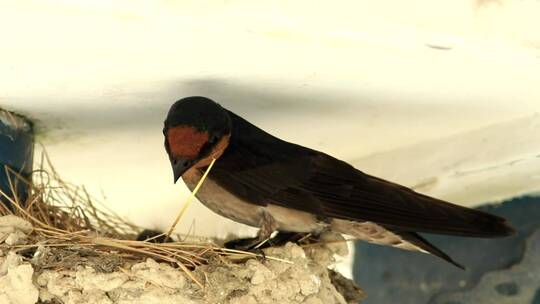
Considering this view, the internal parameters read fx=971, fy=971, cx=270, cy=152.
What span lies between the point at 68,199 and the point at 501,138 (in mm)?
1529

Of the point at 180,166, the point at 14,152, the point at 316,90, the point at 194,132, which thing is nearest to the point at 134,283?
the point at 180,166

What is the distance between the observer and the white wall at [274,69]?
2.49 meters

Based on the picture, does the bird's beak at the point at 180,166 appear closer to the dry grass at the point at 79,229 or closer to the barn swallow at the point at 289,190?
the barn swallow at the point at 289,190

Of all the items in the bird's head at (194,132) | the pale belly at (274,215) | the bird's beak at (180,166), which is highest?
the bird's head at (194,132)

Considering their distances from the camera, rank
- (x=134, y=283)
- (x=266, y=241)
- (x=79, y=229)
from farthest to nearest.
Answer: (x=79, y=229) → (x=266, y=241) → (x=134, y=283)

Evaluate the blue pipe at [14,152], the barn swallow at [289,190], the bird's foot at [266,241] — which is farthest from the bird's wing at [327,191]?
the blue pipe at [14,152]

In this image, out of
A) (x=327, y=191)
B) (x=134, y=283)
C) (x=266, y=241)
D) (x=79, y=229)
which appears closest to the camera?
(x=134, y=283)

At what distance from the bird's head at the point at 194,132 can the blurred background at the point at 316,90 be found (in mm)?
112

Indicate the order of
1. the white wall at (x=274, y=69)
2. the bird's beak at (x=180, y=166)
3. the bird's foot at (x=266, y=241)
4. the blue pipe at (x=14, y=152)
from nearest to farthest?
1. the white wall at (x=274, y=69)
2. the bird's beak at (x=180, y=166)
3. the bird's foot at (x=266, y=241)
4. the blue pipe at (x=14, y=152)

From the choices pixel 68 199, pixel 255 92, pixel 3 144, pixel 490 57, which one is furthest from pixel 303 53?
pixel 68 199

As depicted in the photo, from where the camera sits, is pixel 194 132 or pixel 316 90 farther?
pixel 316 90

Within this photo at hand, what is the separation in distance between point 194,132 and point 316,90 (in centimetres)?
45

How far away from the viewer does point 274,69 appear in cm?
278

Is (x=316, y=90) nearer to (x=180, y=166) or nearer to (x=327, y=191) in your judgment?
(x=327, y=191)
